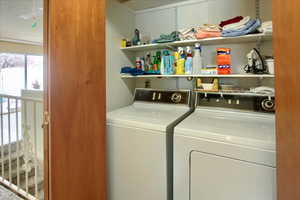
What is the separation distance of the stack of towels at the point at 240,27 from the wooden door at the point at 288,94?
0.78 meters

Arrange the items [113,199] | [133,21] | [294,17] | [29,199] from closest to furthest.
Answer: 1. [294,17]
2. [113,199]
3. [29,199]
4. [133,21]

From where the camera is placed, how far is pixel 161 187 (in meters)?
1.36

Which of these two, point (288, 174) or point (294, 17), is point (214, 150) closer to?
point (288, 174)

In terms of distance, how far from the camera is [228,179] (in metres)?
1.15

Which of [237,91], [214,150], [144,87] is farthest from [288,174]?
[144,87]

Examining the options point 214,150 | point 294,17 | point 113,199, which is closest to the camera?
point 294,17

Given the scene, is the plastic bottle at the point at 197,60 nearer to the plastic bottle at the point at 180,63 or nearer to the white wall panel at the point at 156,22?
the plastic bottle at the point at 180,63

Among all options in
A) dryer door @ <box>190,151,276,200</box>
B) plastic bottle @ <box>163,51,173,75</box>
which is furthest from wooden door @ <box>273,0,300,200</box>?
plastic bottle @ <box>163,51,173,75</box>

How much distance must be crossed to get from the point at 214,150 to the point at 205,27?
1097mm

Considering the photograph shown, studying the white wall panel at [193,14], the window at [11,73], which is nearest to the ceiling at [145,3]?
the white wall panel at [193,14]

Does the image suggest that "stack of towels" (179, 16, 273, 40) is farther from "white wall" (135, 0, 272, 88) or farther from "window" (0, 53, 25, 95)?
"window" (0, 53, 25, 95)

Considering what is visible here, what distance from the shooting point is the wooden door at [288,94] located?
752mm

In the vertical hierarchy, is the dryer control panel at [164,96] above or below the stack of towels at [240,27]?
below

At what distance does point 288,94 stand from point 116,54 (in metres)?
1.66
